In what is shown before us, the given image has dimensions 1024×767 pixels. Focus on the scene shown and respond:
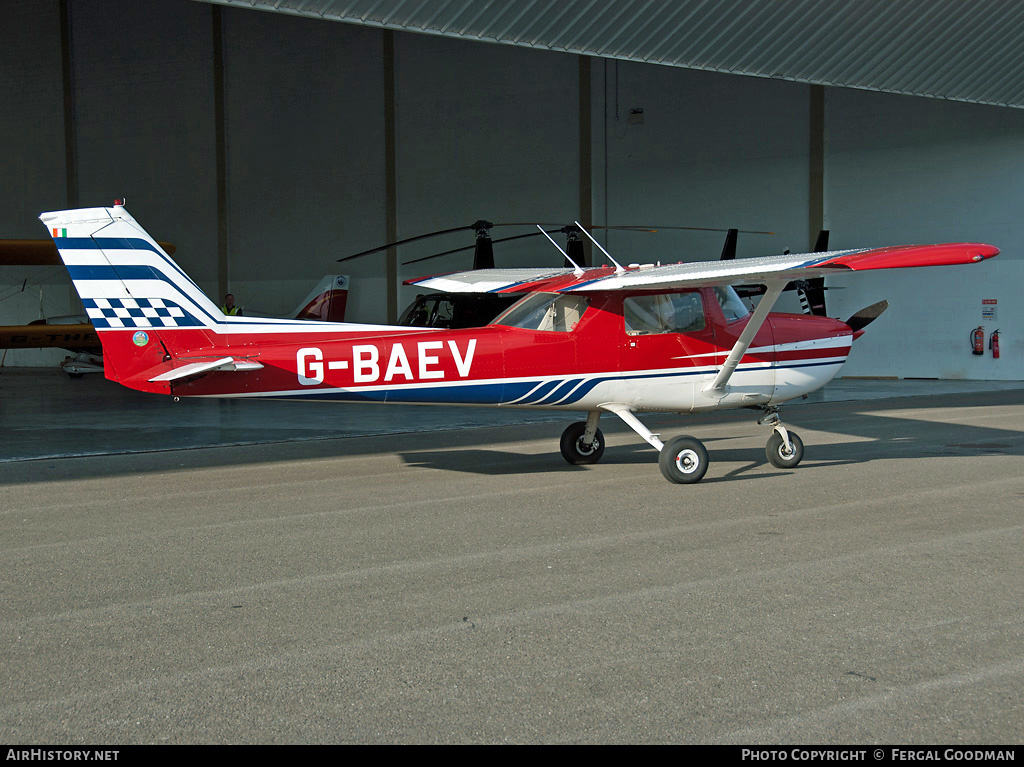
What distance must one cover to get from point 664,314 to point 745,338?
87 cm

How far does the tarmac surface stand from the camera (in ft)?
11.9

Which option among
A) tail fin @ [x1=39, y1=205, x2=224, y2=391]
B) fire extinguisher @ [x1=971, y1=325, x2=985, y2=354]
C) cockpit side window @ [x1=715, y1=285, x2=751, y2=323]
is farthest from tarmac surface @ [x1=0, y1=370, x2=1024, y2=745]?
fire extinguisher @ [x1=971, y1=325, x2=985, y2=354]

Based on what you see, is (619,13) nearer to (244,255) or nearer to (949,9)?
(949,9)

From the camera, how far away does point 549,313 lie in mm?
9383

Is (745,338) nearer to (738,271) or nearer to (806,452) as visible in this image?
(738,271)

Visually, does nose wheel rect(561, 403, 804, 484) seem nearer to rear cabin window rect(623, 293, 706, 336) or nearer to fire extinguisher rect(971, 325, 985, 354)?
rear cabin window rect(623, 293, 706, 336)

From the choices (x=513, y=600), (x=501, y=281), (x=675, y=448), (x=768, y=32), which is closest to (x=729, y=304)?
(x=675, y=448)

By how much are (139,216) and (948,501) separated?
97.9ft

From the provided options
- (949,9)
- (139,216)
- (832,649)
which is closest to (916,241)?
(949,9)

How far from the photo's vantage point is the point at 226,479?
374 inches

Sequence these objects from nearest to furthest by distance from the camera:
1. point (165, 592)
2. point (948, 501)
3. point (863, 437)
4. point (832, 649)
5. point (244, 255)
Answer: point (832, 649) < point (165, 592) < point (948, 501) < point (863, 437) < point (244, 255)

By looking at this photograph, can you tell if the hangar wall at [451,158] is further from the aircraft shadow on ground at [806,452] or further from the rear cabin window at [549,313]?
the rear cabin window at [549,313]

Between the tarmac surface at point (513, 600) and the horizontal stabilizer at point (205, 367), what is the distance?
1.12m

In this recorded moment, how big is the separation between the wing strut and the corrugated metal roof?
7.16m
